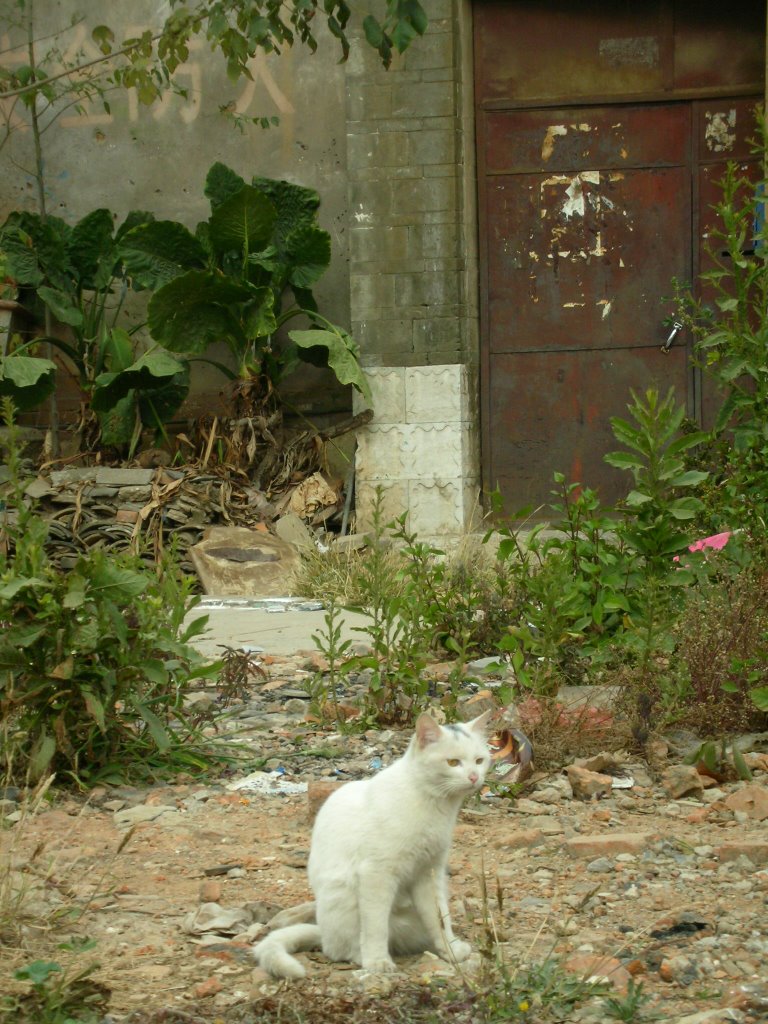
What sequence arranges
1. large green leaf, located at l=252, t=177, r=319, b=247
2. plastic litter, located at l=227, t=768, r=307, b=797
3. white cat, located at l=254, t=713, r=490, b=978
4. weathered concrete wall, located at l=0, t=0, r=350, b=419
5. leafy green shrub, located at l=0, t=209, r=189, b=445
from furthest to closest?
weathered concrete wall, located at l=0, t=0, r=350, b=419, large green leaf, located at l=252, t=177, r=319, b=247, leafy green shrub, located at l=0, t=209, r=189, b=445, plastic litter, located at l=227, t=768, r=307, b=797, white cat, located at l=254, t=713, r=490, b=978

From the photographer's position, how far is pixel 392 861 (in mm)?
2770

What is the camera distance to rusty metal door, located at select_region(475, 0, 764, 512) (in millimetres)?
9844

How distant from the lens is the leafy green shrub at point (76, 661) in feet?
12.9

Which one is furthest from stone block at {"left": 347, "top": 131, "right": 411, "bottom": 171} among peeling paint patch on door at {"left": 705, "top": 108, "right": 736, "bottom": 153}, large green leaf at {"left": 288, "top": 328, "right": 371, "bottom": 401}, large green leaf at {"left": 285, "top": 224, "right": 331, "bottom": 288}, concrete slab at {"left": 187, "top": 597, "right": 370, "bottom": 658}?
concrete slab at {"left": 187, "top": 597, "right": 370, "bottom": 658}

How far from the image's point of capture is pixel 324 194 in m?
10.9

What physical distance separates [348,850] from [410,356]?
735cm

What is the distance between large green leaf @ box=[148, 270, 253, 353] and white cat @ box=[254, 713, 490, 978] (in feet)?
23.8

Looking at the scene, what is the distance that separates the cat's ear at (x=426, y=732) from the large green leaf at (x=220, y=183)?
8158 mm


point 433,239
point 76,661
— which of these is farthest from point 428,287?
point 76,661

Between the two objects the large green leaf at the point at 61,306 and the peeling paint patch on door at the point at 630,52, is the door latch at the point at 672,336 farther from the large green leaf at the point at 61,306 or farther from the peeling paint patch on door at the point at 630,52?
the large green leaf at the point at 61,306

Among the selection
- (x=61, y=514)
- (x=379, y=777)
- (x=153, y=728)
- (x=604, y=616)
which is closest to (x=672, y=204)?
(x=61, y=514)

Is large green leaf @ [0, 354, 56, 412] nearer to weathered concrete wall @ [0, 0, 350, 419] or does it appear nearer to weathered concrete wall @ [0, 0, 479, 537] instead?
weathered concrete wall @ [0, 0, 350, 419]

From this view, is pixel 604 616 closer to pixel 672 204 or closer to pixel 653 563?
pixel 653 563

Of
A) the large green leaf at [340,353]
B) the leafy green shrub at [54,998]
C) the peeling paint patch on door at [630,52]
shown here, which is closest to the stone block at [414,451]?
the large green leaf at [340,353]
